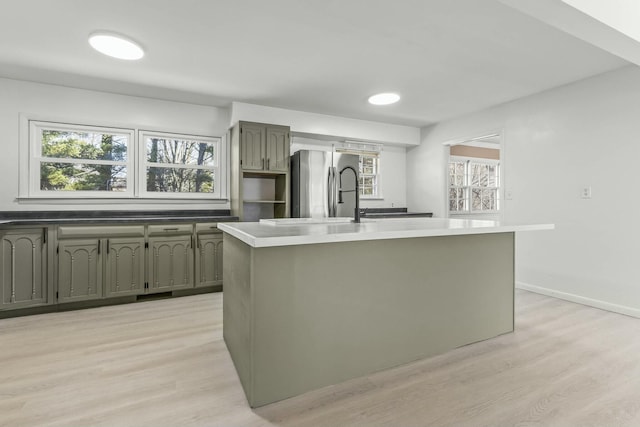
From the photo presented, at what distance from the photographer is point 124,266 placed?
11.8 feet

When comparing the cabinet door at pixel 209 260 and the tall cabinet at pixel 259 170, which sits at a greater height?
the tall cabinet at pixel 259 170

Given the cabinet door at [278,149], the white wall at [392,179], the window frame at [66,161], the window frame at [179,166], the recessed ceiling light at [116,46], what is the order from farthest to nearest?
the white wall at [392,179] → the cabinet door at [278,149] → the window frame at [179,166] → the window frame at [66,161] → the recessed ceiling light at [116,46]

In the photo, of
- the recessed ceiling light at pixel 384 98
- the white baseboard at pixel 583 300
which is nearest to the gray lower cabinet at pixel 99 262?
the recessed ceiling light at pixel 384 98

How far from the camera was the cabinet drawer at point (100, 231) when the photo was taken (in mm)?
3332

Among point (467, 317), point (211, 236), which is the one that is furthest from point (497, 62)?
point (211, 236)

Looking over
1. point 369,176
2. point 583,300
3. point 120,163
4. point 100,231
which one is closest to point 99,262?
point 100,231

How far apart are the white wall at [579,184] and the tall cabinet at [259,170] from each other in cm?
294

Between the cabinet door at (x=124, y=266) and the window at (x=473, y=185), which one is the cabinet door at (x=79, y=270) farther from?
the window at (x=473, y=185)

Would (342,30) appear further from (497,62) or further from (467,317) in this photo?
(467,317)

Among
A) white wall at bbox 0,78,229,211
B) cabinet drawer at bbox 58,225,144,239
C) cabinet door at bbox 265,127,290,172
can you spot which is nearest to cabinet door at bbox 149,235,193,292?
cabinet drawer at bbox 58,225,144,239

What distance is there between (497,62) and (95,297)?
4690 mm

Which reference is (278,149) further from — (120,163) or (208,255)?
(120,163)

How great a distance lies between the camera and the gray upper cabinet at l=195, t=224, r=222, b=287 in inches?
157

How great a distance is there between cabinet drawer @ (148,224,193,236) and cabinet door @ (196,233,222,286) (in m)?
0.17
